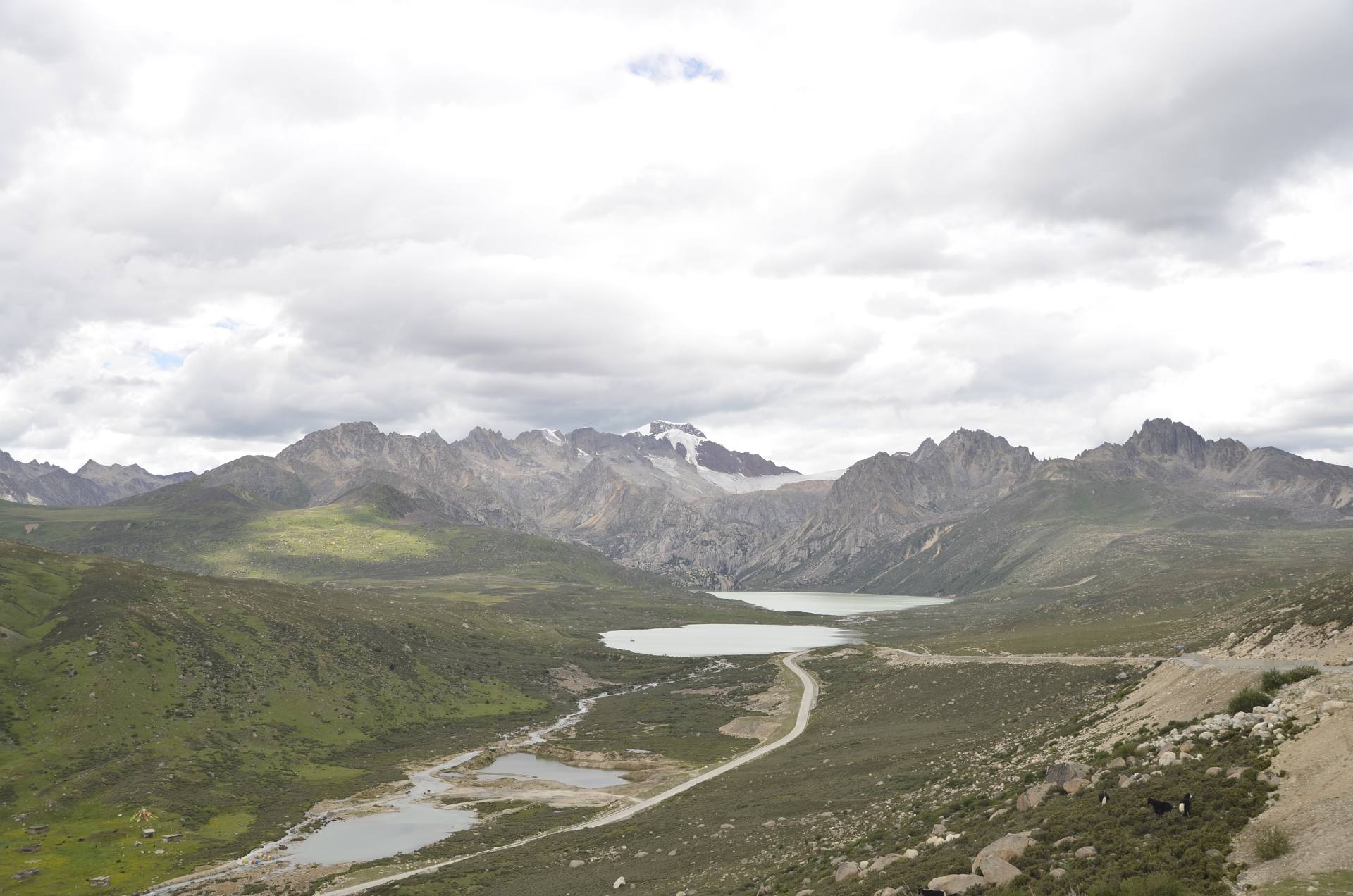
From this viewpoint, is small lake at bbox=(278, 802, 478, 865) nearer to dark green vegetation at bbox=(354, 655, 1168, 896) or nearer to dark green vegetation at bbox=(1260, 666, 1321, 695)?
dark green vegetation at bbox=(354, 655, 1168, 896)

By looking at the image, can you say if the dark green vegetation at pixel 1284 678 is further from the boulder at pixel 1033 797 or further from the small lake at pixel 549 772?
the small lake at pixel 549 772

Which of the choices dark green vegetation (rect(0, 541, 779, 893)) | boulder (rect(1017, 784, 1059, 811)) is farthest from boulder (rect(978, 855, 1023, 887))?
dark green vegetation (rect(0, 541, 779, 893))

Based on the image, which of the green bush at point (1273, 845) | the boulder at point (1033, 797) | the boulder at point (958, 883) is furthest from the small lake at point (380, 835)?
the green bush at point (1273, 845)

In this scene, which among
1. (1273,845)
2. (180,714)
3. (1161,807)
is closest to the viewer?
(1273,845)

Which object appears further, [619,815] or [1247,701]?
[619,815]

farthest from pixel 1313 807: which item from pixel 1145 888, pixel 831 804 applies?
pixel 831 804

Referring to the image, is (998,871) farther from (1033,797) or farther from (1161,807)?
(1033,797)

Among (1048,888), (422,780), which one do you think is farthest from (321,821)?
(1048,888)
